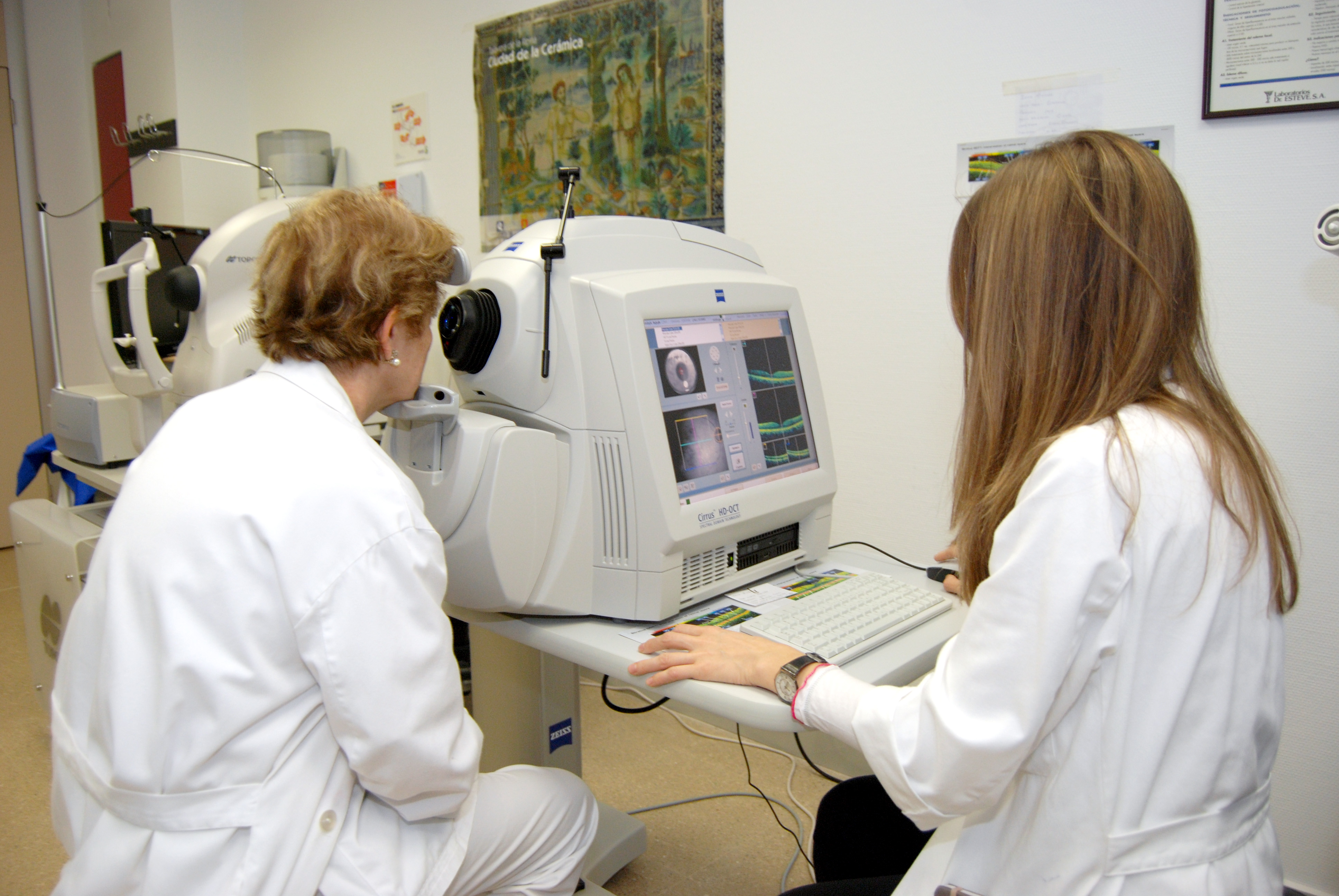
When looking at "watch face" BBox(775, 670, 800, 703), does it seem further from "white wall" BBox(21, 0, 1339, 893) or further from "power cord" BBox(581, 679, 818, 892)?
"white wall" BBox(21, 0, 1339, 893)

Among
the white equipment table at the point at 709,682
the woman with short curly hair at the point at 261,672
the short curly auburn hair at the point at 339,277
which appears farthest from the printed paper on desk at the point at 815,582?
the short curly auburn hair at the point at 339,277

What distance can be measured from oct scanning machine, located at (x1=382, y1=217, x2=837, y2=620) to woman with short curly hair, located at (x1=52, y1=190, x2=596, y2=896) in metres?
0.19

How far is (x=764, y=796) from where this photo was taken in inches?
82.2

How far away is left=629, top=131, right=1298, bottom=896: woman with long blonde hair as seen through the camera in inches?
28.6

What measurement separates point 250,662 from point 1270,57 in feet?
5.79

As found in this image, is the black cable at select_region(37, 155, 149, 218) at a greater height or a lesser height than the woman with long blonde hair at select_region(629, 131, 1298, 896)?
greater

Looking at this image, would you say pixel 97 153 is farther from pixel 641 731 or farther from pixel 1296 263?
pixel 1296 263

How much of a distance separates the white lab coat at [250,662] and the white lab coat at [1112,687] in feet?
1.70

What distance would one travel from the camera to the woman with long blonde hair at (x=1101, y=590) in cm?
73

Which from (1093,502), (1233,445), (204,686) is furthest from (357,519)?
(1233,445)

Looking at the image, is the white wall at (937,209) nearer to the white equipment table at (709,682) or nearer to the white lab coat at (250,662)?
the white equipment table at (709,682)

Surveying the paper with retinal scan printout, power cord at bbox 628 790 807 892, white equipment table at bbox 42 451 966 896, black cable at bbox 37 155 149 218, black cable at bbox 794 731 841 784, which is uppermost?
black cable at bbox 37 155 149 218

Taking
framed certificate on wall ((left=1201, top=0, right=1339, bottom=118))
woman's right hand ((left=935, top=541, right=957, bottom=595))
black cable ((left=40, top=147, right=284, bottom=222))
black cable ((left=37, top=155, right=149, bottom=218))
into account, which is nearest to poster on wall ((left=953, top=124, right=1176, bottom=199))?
framed certificate on wall ((left=1201, top=0, right=1339, bottom=118))

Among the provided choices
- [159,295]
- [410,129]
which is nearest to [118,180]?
[410,129]
